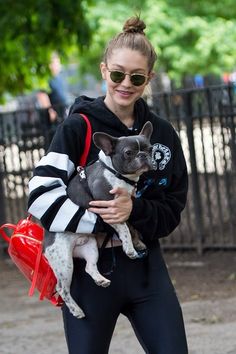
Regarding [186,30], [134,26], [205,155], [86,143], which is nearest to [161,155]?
[86,143]

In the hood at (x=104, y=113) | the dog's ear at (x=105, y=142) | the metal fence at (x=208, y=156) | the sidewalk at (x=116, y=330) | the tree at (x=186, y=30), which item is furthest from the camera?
the tree at (x=186, y=30)

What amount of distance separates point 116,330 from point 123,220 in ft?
10.8

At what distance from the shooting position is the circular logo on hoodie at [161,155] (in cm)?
356

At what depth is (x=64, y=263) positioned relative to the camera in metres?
3.39

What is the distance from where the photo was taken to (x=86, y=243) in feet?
11.2

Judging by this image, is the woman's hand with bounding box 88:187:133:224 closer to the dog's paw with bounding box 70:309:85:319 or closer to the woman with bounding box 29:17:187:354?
the woman with bounding box 29:17:187:354

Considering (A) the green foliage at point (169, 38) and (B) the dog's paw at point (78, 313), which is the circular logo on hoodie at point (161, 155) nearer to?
(B) the dog's paw at point (78, 313)

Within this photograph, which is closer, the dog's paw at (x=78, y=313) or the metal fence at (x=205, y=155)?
the dog's paw at (x=78, y=313)

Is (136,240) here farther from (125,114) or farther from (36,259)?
(125,114)

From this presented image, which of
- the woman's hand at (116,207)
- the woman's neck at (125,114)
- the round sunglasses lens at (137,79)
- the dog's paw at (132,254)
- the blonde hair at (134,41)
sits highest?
the blonde hair at (134,41)

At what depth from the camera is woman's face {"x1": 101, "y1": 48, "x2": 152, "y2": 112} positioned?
136 inches

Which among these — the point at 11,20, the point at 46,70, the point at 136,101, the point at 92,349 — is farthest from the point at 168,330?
the point at 46,70

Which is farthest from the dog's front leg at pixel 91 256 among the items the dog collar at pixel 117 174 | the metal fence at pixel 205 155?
the metal fence at pixel 205 155

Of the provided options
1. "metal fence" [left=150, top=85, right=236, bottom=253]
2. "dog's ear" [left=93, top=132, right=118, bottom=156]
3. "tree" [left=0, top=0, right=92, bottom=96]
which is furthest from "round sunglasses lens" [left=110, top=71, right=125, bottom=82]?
"tree" [left=0, top=0, right=92, bottom=96]
